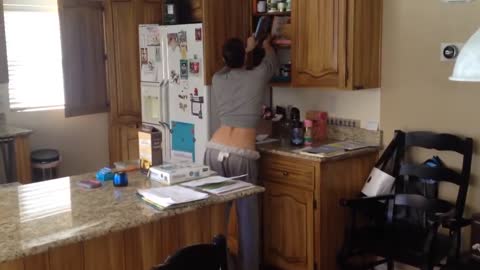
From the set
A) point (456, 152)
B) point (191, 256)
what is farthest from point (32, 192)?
point (456, 152)

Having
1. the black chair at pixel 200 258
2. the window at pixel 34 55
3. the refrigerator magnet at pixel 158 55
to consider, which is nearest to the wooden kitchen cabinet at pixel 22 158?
the window at pixel 34 55

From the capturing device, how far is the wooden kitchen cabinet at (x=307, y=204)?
3.41m

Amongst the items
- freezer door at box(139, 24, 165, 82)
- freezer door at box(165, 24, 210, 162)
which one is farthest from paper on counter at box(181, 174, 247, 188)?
freezer door at box(139, 24, 165, 82)

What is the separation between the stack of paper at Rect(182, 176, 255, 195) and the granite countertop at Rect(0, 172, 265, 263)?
0.04 metres

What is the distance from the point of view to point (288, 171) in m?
3.54

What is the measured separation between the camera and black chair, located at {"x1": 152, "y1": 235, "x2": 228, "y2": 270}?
1.62m

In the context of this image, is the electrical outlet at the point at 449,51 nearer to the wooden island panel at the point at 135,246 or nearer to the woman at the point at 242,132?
the woman at the point at 242,132

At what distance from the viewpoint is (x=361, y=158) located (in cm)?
360

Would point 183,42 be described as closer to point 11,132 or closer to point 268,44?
point 268,44

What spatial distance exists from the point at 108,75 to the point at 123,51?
286 mm

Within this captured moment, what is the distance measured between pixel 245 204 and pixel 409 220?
1015 mm

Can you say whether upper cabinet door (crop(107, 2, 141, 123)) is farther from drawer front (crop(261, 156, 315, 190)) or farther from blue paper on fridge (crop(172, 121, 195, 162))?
drawer front (crop(261, 156, 315, 190))

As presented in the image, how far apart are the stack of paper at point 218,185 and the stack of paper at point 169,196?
6cm

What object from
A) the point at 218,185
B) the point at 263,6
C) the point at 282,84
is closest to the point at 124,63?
the point at 263,6
